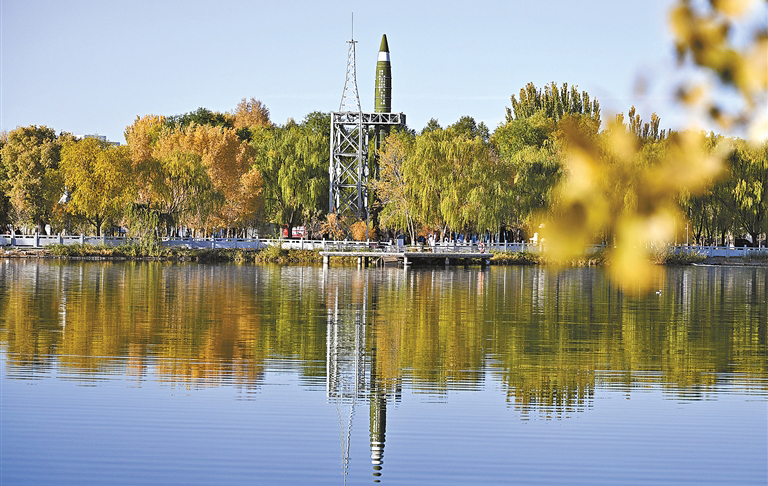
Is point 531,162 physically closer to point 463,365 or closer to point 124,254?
point 124,254

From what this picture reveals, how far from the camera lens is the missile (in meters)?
66.7

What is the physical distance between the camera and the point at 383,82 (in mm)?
66562

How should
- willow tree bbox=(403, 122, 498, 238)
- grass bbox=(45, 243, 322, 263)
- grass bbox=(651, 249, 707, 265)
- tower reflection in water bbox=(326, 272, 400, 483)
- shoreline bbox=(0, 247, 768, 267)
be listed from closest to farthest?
tower reflection in water bbox=(326, 272, 400, 483) < willow tree bbox=(403, 122, 498, 238) < shoreline bbox=(0, 247, 768, 267) < grass bbox=(45, 243, 322, 263) < grass bbox=(651, 249, 707, 265)

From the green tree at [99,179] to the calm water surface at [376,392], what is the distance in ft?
98.2

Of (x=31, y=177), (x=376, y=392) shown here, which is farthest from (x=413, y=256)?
(x=376, y=392)

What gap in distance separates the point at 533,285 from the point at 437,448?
29.6 m

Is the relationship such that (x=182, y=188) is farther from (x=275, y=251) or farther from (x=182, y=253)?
(x=275, y=251)

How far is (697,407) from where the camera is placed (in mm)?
14109

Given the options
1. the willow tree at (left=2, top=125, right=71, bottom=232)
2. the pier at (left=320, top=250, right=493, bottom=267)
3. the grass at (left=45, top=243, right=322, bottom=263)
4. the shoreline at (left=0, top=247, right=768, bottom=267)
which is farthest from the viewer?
the willow tree at (left=2, top=125, right=71, bottom=232)

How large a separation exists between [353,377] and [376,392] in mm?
1463

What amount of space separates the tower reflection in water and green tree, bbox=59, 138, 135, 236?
34.8 m

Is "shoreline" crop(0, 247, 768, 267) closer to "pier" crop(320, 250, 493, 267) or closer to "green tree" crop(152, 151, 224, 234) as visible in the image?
"pier" crop(320, 250, 493, 267)

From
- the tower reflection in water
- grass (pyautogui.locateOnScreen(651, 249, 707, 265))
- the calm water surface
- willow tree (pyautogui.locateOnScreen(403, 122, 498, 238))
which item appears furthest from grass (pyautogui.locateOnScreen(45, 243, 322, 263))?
the tower reflection in water

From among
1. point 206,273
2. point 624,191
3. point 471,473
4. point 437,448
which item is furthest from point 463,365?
point 206,273
